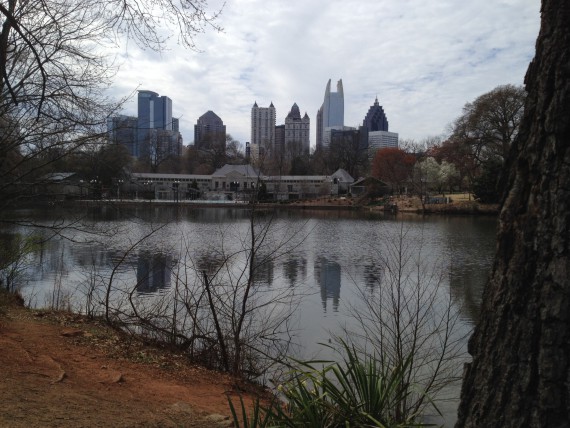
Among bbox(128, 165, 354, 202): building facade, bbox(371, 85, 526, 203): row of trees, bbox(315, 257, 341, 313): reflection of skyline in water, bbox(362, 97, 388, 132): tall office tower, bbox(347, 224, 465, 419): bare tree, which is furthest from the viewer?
bbox(362, 97, 388, 132): tall office tower

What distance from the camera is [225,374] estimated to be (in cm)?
769

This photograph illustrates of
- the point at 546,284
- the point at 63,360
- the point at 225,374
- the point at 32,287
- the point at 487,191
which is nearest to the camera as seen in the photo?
the point at 546,284

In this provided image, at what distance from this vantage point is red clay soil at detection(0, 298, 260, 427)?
178 inches

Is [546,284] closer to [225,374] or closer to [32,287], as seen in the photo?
[225,374]

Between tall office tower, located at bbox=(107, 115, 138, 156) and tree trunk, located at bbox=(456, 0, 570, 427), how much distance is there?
697cm

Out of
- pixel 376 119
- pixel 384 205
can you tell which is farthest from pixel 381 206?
pixel 376 119

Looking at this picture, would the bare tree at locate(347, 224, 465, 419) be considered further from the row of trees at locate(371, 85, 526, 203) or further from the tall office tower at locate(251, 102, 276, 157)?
the row of trees at locate(371, 85, 526, 203)

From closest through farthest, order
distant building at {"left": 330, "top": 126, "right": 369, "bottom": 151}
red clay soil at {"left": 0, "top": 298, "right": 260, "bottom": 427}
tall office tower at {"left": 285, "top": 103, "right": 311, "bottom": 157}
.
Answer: red clay soil at {"left": 0, "top": 298, "right": 260, "bottom": 427}, distant building at {"left": 330, "top": 126, "right": 369, "bottom": 151}, tall office tower at {"left": 285, "top": 103, "right": 311, "bottom": 157}

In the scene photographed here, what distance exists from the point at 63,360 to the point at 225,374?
2388 mm

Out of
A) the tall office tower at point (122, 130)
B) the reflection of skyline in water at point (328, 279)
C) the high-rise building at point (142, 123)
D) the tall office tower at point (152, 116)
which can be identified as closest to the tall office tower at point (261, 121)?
the reflection of skyline in water at point (328, 279)

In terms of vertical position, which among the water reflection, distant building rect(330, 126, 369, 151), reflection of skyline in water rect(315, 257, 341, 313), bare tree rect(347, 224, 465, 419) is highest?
distant building rect(330, 126, 369, 151)

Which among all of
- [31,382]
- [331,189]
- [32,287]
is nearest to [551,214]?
[31,382]

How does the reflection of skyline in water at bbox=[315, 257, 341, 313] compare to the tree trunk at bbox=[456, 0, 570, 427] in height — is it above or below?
below

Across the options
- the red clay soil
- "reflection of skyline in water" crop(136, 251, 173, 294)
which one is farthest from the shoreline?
the red clay soil
